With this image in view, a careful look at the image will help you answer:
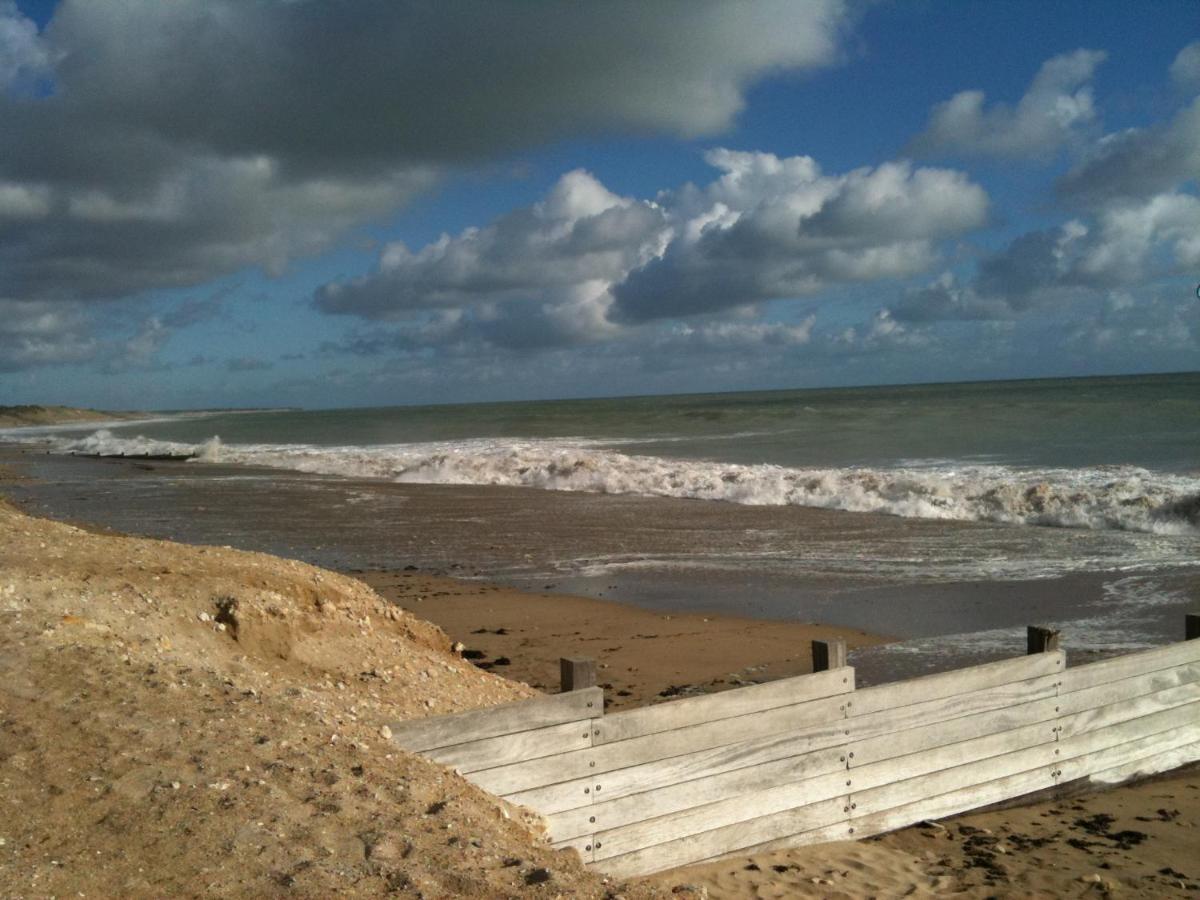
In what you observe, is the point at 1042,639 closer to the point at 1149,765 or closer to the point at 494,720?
the point at 1149,765

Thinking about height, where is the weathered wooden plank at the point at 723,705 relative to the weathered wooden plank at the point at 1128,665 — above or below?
above

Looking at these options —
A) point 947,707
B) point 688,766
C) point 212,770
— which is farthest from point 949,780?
point 212,770

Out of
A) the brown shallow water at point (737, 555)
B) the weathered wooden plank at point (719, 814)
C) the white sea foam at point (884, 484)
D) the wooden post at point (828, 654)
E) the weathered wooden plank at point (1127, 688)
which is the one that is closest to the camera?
the weathered wooden plank at point (719, 814)

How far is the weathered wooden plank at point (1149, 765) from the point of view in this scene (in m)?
6.19

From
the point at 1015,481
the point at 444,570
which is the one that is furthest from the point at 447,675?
the point at 1015,481

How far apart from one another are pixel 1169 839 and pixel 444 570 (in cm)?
914

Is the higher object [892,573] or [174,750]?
[174,750]

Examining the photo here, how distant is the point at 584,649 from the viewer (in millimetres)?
8727

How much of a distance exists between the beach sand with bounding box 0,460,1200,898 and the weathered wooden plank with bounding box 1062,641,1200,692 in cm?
73

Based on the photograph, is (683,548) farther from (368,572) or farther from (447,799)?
(447,799)

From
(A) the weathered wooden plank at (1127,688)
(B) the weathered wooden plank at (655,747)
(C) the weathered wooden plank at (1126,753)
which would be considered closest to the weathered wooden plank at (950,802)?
(C) the weathered wooden plank at (1126,753)

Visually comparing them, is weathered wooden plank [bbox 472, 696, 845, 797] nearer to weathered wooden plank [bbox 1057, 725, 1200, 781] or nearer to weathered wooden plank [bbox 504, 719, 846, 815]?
Answer: weathered wooden plank [bbox 504, 719, 846, 815]

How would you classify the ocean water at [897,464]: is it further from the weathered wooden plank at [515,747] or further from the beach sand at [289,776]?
the weathered wooden plank at [515,747]

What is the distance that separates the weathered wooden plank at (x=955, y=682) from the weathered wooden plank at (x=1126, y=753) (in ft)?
2.15
